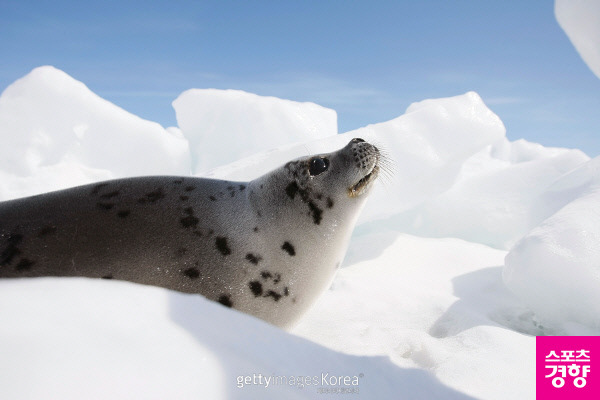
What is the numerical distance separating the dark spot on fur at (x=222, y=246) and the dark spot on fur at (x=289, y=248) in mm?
246

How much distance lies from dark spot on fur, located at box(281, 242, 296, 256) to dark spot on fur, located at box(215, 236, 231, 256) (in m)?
0.25

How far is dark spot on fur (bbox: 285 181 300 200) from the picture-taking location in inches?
82.2

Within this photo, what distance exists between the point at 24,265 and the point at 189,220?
0.60 metres

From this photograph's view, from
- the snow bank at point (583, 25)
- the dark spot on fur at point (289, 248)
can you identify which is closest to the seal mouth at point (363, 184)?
the dark spot on fur at point (289, 248)

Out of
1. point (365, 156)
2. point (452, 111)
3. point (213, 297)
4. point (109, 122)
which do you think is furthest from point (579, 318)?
point (109, 122)

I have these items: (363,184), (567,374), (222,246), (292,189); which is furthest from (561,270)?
(222,246)

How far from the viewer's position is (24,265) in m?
1.67

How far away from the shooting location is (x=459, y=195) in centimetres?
634

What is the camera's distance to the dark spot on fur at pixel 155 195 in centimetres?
193

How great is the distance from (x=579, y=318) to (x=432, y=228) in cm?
302

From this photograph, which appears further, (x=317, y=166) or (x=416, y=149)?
(x=416, y=149)

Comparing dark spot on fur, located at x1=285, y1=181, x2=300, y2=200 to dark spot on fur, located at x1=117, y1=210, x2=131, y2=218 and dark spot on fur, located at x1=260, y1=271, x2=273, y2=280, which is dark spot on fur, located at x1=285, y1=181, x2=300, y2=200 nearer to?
dark spot on fur, located at x1=260, y1=271, x2=273, y2=280

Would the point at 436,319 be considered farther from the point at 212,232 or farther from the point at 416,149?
the point at 416,149

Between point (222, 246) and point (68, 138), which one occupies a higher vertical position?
point (68, 138)
